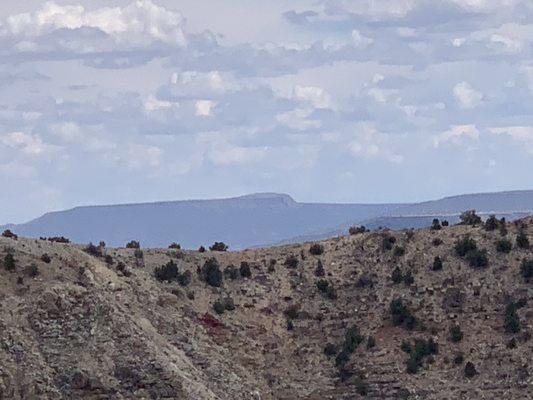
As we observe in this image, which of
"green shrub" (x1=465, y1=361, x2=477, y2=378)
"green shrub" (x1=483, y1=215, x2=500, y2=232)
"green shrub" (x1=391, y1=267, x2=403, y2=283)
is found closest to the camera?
"green shrub" (x1=465, y1=361, x2=477, y2=378)

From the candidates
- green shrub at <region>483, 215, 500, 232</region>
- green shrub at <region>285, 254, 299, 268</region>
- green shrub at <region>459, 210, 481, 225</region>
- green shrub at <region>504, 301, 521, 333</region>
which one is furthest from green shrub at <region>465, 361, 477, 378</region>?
green shrub at <region>459, 210, 481, 225</region>

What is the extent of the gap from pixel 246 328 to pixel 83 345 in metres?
12.4

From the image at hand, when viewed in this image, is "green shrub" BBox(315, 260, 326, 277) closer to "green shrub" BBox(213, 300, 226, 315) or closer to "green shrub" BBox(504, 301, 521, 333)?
"green shrub" BBox(213, 300, 226, 315)

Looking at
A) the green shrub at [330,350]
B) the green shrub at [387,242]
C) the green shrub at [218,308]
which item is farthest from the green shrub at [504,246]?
the green shrub at [218,308]

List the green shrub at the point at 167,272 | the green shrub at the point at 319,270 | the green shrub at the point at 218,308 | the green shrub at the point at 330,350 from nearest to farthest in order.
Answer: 1. the green shrub at the point at 330,350
2. the green shrub at the point at 218,308
3. the green shrub at the point at 167,272
4. the green shrub at the point at 319,270

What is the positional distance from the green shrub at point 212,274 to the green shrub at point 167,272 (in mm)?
1735

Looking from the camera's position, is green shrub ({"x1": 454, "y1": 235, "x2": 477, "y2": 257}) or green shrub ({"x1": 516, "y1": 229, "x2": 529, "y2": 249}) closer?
green shrub ({"x1": 516, "y1": 229, "x2": 529, "y2": 249})

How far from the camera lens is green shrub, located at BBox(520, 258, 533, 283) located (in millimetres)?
85688

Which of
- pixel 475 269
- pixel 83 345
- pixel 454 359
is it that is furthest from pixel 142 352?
pixel 475 269

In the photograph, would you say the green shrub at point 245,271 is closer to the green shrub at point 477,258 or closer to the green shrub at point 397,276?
the green shrub at point 397,276

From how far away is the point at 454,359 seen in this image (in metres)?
80.4

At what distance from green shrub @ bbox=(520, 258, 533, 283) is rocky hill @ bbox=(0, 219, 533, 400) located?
0.05 meters

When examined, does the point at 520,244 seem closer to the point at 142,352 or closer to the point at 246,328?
the point at 246,328

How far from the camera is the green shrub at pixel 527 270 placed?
281ft
